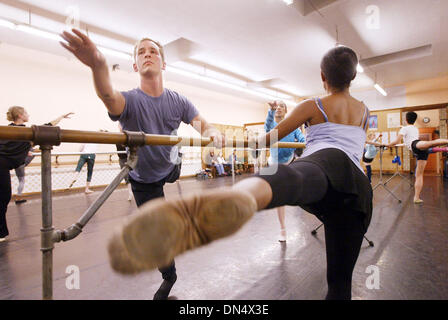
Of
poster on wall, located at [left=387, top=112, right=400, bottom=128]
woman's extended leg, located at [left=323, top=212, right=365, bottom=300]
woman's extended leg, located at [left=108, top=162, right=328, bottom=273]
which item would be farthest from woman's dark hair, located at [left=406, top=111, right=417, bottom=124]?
poster on wall, located at [left=387, top=112, right=400, bottom=128]

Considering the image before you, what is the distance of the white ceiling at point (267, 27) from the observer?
14.1 ft

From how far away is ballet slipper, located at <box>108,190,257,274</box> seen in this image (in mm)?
403

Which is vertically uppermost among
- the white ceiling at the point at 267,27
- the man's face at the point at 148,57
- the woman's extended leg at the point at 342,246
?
the white ceiling at the point at 267,27

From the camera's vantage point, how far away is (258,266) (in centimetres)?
188

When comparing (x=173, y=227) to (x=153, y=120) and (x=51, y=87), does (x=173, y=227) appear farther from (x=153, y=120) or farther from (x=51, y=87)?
(x=51, y=87)

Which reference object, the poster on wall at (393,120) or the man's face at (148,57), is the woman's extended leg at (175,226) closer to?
the man's face at (148,57)

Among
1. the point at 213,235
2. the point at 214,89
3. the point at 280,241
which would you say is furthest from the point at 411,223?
the point at 214,89

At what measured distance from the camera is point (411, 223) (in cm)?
287

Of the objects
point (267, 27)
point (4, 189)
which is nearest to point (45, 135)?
point (4, 189)

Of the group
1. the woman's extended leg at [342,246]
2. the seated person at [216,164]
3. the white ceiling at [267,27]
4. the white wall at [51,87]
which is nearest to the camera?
the woman's extended leg at [342,246]

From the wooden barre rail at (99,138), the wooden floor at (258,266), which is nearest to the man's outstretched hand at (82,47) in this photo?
the wooden barre rail at (99,138)

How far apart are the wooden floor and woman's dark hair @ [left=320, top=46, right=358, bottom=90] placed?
2.46ft
